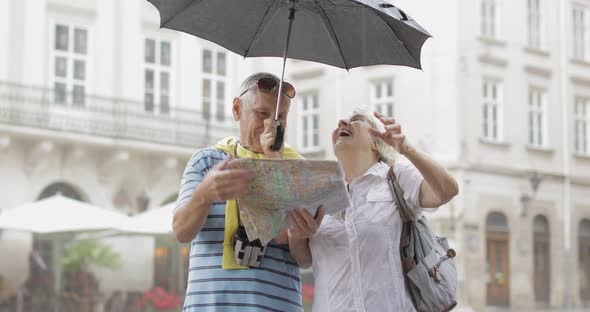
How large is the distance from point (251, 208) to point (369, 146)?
580mm

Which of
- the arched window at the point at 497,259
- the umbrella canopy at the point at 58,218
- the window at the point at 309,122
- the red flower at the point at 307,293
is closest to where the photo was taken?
the red flower at the point at 307,293

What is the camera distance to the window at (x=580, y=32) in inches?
891

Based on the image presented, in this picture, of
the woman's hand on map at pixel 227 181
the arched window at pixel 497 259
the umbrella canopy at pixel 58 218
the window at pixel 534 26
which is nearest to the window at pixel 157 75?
the umbrella canopy at pixel 58 218

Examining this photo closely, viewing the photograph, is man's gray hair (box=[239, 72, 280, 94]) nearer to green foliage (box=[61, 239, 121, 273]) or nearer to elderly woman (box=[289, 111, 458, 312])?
elderly woman (box=[289, 111, 458, 312])

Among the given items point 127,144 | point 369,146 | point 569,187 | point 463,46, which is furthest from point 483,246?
point 369,146

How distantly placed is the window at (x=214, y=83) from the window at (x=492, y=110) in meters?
5.82

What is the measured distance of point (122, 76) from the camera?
1812 cm

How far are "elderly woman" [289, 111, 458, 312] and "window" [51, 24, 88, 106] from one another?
15.0 m

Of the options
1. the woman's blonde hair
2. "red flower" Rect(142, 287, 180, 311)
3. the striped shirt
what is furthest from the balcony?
the striped shirt

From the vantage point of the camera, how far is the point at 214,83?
63.7 feet

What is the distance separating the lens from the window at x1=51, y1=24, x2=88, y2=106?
17219mm

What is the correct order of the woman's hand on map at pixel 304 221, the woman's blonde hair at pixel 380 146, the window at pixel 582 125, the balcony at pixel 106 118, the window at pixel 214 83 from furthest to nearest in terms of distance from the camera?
the window at pixel 582 125, the window at pixel 214 83, the balcony at pixel 106 118, the woman's blonde hair at pixel 380 146, the woman's hand on map at pixel 304 221

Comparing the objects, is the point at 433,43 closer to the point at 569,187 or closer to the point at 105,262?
the point at 569,187

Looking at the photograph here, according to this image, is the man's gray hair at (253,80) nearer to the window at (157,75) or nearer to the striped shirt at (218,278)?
the striped shirt at (218,278)
